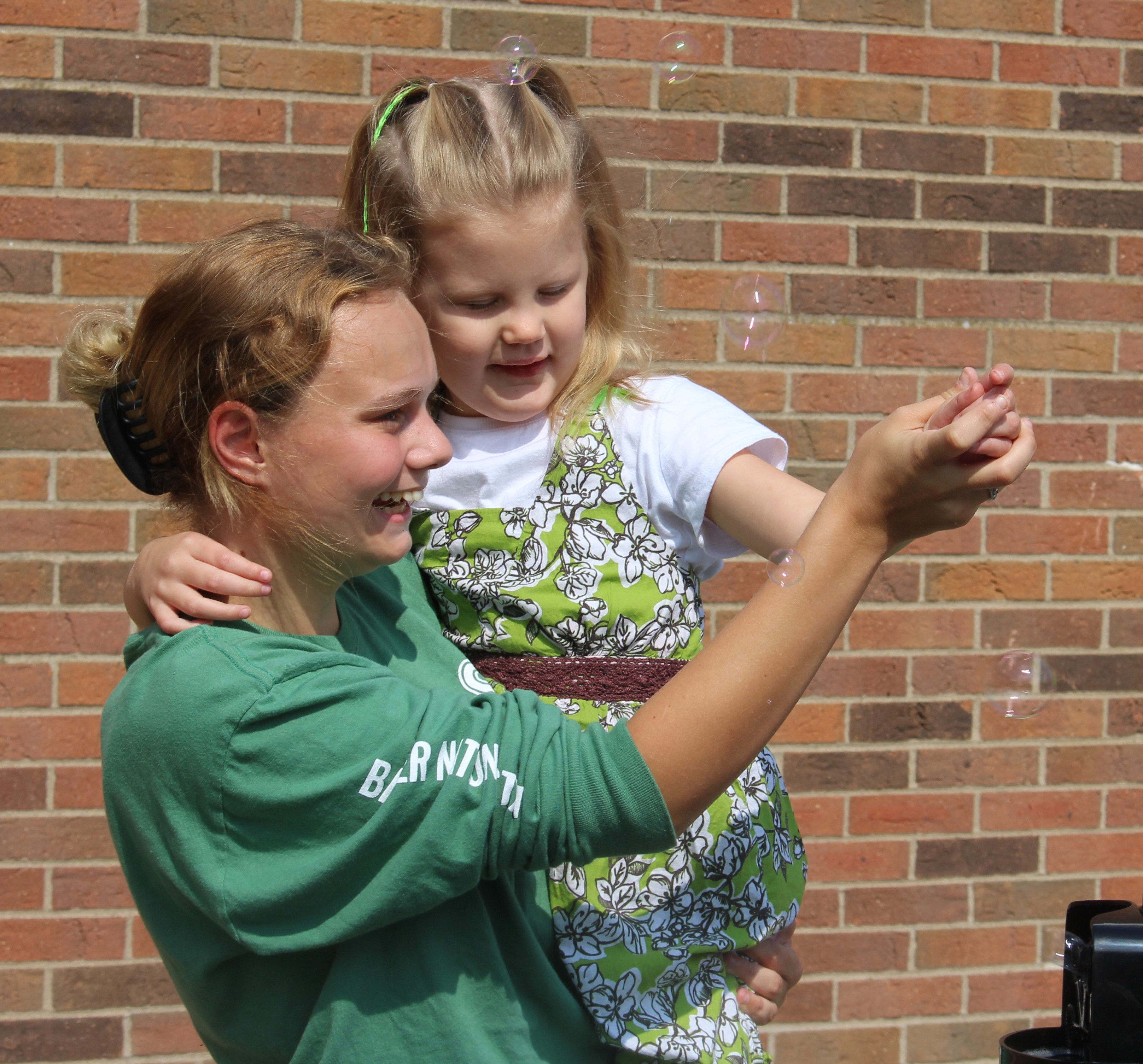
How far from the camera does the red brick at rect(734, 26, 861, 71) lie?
3.00 meters

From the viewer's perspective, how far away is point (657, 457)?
1.69 meters

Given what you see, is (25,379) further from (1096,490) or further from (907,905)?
(1096,490)

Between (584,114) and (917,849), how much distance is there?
2187mm

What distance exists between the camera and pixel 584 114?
2.93m

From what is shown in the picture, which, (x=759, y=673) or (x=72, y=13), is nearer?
(x=759, y=673)

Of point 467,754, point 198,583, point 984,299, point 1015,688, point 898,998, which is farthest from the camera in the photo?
point 898,998

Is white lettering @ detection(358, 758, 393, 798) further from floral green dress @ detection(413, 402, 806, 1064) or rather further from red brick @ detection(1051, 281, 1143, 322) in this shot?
red brick @ detection(1051, 281, 1143, 322)

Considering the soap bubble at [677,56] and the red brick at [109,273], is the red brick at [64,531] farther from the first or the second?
the soap bubble at [677,56]

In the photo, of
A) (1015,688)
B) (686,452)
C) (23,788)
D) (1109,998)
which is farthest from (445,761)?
(23,788)

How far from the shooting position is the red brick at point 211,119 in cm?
283

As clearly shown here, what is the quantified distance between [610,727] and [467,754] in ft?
1.22

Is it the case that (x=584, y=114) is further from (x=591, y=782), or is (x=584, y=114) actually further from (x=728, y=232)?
(x=591, y=782)

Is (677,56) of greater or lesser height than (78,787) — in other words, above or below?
above

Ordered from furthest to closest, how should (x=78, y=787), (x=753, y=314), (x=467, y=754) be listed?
(x=78, y=787), (x=753, y=314), (x=467, y=754)
